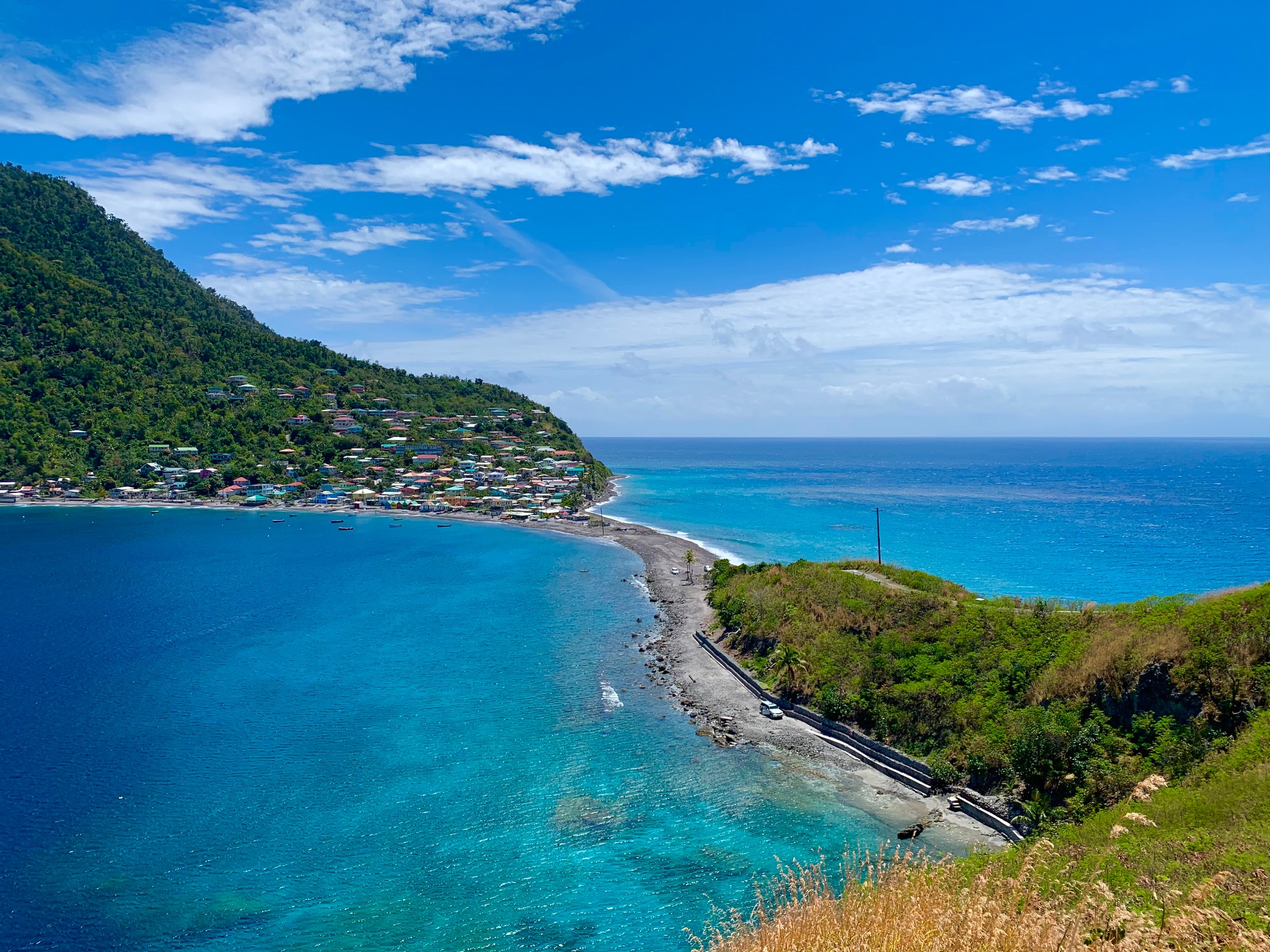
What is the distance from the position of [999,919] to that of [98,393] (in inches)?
5463

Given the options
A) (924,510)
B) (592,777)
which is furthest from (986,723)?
(924,510)

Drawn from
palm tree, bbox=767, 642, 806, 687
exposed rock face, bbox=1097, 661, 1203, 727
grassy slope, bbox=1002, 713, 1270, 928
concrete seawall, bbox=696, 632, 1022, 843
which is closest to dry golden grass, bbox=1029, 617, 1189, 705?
exposed rock face, bbox=1097, 661, 1203, 727

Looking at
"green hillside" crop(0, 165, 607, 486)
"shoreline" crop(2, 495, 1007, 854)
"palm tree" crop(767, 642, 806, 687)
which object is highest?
"green hillside" crop(0, 165, 607, 486)

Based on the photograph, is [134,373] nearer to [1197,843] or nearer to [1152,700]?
[1152,700]

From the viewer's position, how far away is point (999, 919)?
5.83 metres

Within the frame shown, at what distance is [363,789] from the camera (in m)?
23.2

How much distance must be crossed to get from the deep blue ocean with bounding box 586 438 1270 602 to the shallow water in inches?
1295

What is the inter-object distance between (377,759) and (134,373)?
12152 centimetres

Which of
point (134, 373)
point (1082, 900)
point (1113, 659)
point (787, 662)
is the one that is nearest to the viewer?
point (1082, 900)

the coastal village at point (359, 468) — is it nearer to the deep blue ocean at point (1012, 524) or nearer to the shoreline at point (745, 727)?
the deep blue ocean at point (1012, 524)

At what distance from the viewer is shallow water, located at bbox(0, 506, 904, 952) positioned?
16938 mm

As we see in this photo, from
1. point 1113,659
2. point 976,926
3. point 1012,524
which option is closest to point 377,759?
point 976,926

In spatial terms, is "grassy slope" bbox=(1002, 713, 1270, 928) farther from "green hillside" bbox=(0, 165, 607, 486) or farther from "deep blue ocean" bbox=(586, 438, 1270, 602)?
"green hillside" bbox=(0, 165, 607, 486)

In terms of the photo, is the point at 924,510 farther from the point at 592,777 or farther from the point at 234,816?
the point at 234,816
